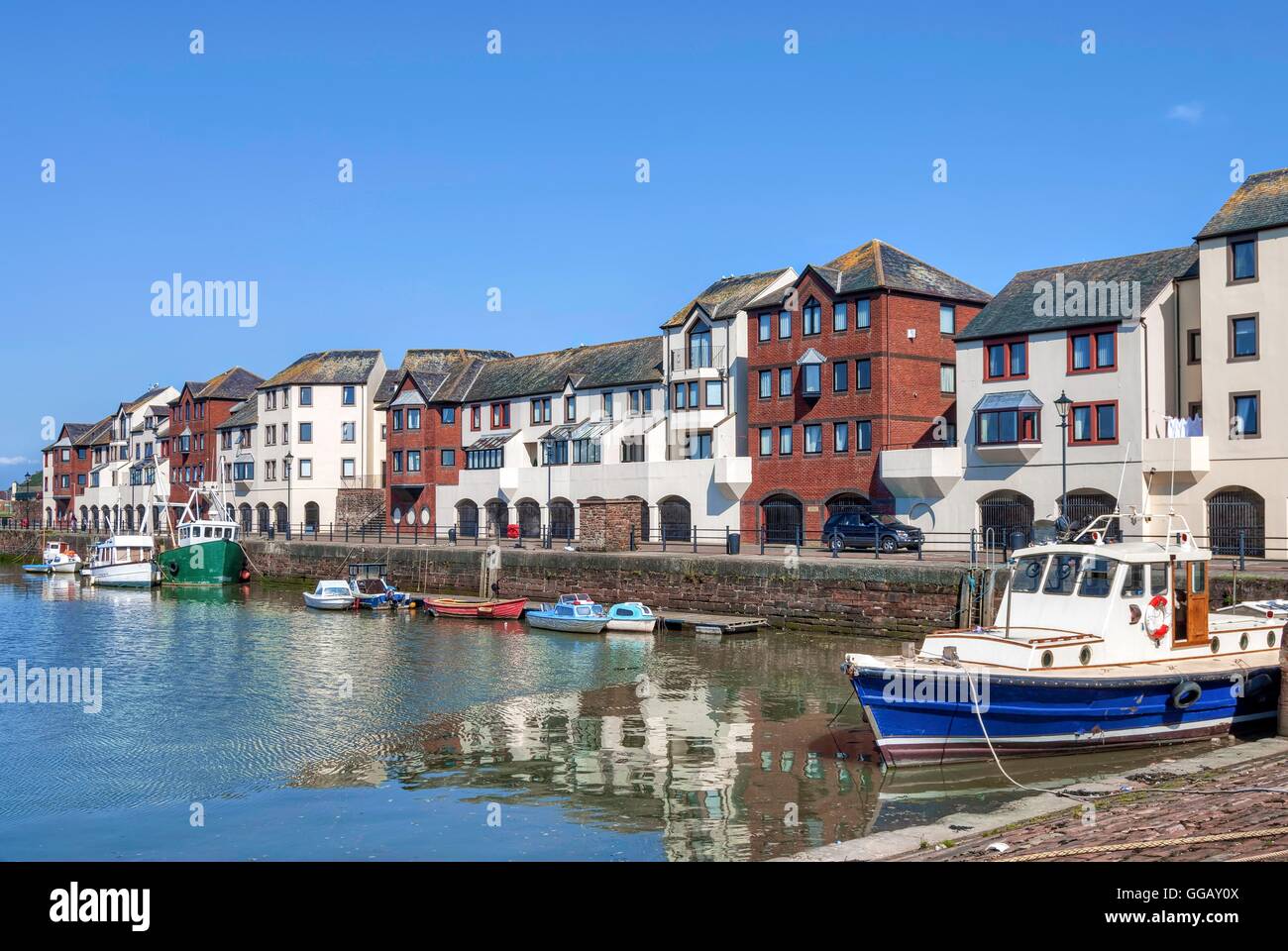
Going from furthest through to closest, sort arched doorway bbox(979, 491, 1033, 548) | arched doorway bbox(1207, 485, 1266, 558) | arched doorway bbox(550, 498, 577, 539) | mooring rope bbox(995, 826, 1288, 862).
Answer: arched doorway bbox(550, 498, 577, 539) → arched doorway bbox(979, 491, 1033, 548) → arched doorway bbox(1207, 485, 1266, 558) → mooring rope bbox(995, 826, 1288, 862)

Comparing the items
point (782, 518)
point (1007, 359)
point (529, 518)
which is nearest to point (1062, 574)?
point (1007, 359)

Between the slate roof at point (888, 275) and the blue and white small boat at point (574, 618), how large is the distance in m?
19.1

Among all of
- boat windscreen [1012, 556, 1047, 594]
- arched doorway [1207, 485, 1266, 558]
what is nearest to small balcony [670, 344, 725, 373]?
arched doorway [1207, 485, 1266, 558]

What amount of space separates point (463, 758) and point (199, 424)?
79405 mm

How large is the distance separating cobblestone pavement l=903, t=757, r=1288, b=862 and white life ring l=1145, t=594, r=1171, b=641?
5353mm

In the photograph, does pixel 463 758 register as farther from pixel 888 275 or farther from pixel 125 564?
pixel 125 564

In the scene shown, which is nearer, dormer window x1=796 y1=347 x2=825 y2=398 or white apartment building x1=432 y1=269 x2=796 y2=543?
dormer window x1=796 y1=347 x2=825 y2=398

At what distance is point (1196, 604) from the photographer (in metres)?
20.5

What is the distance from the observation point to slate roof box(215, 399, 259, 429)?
85.1m

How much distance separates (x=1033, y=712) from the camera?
60.7ft

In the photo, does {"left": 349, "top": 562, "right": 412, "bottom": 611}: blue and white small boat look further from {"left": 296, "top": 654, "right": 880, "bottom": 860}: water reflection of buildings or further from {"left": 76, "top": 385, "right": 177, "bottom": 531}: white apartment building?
{"left": 76, "top": 385, "right": 177, "bottom": 531}: white apartment building

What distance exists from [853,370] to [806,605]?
581 inches
